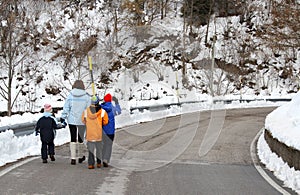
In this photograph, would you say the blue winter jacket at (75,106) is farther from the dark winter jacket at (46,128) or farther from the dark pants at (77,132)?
the dark winter jacket at (46,128)

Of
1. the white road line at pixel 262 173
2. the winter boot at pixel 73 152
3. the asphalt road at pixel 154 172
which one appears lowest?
the white road line at pixel 262 173

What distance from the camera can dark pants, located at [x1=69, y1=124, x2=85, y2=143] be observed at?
9.76 m

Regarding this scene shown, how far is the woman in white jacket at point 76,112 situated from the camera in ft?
32.0

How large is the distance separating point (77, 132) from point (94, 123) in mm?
893

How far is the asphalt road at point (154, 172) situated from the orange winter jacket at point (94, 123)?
69 cm

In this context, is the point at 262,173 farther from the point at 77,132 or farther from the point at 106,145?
the point at 77,132

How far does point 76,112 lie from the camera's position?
32.0ft

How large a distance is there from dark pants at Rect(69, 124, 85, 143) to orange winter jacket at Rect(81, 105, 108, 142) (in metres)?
0.57

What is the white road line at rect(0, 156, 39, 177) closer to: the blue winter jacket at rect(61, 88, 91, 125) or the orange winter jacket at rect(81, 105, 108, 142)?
the blue winter jacket at rect(61, 88, 91, 125)

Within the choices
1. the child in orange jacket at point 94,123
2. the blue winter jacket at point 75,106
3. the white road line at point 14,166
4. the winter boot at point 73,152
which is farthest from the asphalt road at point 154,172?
the blue winter jacket at point 75,106

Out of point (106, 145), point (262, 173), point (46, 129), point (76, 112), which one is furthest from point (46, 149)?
point (262, 173)

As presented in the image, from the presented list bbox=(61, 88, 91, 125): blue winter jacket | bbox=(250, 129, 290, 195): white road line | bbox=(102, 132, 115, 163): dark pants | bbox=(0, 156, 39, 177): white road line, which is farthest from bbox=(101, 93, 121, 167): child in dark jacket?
bbox=(250, 129, 290, 195): white road line

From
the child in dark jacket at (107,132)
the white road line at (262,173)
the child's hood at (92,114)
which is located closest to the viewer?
the white road line at (262,173)

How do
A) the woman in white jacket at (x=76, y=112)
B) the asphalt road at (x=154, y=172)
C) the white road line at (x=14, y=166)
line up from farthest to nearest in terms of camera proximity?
the woman in white jacket at (x=76, y=112)
the white road line at (x=14, y=166)
the asphalt road at (x=154, y=172)
